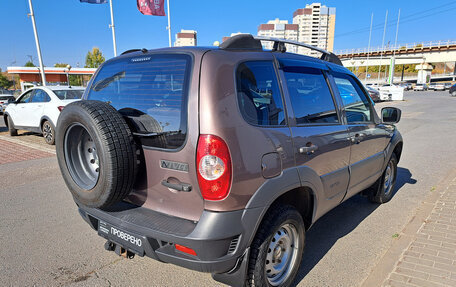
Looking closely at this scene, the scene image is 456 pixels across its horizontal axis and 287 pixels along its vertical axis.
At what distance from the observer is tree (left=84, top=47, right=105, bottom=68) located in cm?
7544

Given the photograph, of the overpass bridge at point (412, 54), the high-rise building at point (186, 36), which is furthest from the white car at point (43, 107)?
the overpass bridge at point (412, 54)

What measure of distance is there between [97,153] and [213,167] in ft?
2.74

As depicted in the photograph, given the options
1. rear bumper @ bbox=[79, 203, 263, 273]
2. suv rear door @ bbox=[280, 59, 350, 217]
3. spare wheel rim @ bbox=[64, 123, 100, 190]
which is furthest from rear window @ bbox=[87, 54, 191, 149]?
suv rear door @ bbox=[280, 59, 350, 217]

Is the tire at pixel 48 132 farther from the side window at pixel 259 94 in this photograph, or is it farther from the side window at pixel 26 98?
the side window at pixel 259 94

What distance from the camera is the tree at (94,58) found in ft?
247

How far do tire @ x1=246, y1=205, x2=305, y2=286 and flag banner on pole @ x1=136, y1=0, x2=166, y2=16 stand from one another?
703 inches

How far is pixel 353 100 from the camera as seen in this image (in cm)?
346

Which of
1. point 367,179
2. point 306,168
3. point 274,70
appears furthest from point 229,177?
point 367,179

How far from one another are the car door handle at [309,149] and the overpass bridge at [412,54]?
61888 millimetres

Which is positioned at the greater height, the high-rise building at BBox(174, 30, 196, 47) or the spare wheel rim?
the high-rise building at BBox(174, 30, 196, 47)

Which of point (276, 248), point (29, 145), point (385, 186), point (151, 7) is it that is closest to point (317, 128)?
point (276, 248)

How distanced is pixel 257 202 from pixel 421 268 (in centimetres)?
191

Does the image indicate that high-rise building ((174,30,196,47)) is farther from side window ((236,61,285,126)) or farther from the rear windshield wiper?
side window ((236,61,285,126))

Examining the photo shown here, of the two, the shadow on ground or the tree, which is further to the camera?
the tree
